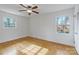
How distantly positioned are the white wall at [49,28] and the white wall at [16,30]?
0.27 feet

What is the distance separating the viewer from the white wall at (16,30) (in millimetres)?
787

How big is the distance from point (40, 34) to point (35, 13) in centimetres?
28

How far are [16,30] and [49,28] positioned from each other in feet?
1.31

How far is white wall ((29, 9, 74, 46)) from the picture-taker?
2.54 ft

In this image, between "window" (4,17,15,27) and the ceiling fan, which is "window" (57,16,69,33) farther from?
"window" (4,17,15,27)

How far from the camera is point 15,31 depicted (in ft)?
2.80

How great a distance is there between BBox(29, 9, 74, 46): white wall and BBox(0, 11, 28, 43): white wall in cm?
8

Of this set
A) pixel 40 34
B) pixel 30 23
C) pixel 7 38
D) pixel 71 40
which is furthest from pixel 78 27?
pixel 7 38

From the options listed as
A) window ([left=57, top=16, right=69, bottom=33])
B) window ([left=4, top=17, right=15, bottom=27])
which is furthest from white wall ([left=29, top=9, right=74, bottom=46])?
window ([left=4, top=17, right=15, bottom=27])

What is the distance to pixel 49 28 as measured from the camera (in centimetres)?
92

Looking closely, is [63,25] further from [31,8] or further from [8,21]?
[8,21]

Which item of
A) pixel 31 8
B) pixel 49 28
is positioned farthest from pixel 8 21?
pixel 49 28

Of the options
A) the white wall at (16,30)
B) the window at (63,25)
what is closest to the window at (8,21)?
the white wall at (16,30)
